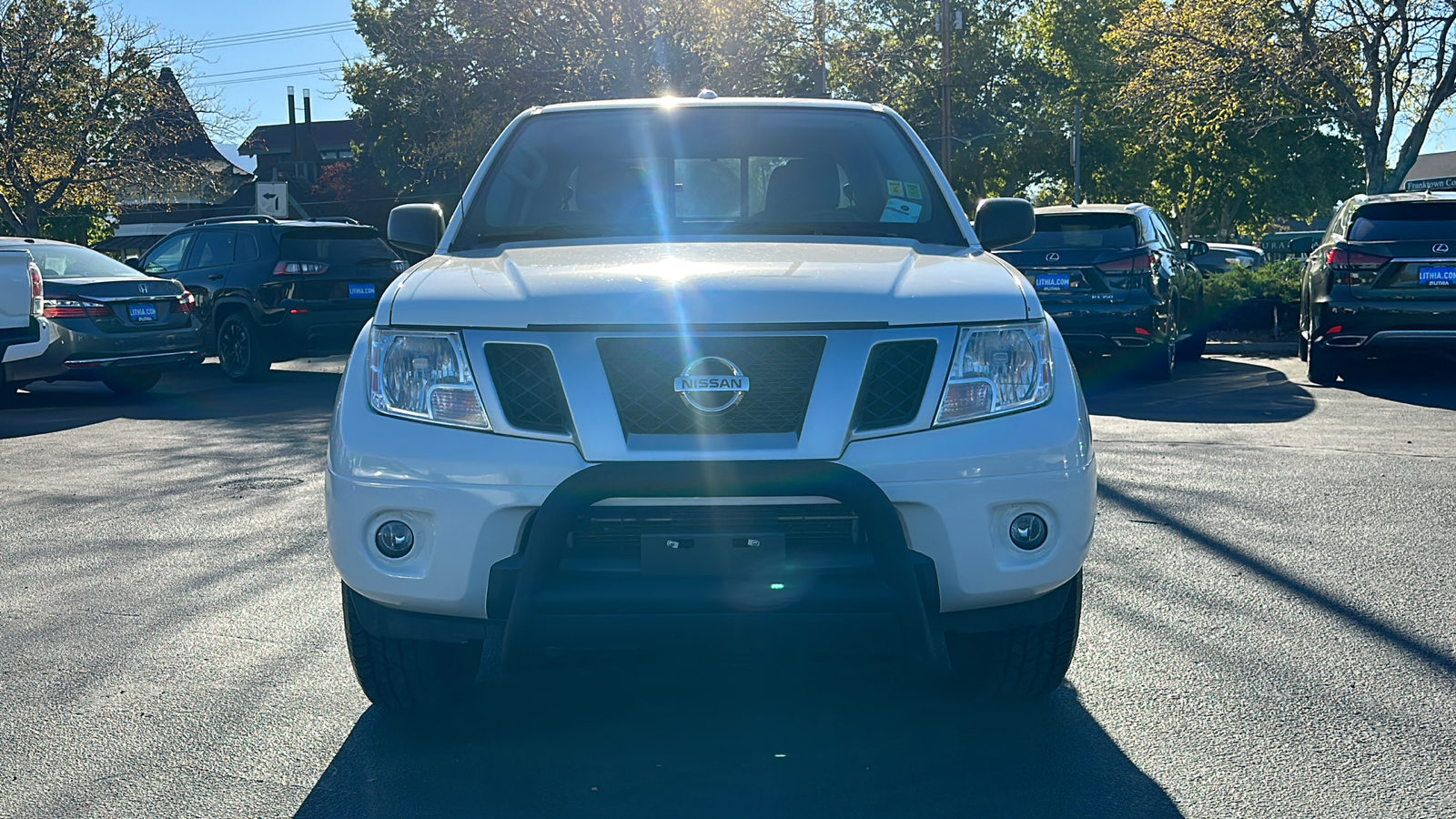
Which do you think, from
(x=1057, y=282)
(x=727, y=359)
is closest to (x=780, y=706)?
(x=727, y=359)

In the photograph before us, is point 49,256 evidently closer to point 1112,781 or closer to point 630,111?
point 630,111

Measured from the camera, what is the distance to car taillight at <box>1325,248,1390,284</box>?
1185 centimetres

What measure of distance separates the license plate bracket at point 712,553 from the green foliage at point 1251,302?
15192mm

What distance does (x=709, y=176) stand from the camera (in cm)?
505

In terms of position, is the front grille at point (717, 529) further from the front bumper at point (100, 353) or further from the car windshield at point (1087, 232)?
→ the front bumper at point (100, 353)

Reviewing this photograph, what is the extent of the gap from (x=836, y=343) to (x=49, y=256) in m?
11.7

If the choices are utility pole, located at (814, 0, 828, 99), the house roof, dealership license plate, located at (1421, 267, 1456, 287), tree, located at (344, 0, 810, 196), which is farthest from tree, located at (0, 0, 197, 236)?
the house roof

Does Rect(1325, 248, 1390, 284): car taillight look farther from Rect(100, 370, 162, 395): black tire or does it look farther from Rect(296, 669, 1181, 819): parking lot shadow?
Rect(100, 370, 162, 395): black tire

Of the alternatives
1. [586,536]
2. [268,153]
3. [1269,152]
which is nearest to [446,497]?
[586,536]

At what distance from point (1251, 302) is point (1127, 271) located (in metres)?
6.08

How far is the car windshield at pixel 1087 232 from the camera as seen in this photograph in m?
12.5

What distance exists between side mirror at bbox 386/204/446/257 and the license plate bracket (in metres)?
2.03

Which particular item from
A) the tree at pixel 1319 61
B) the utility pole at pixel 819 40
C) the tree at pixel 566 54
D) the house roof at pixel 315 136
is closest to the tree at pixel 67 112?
the tree at pixel 566 54

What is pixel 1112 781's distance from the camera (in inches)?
134
